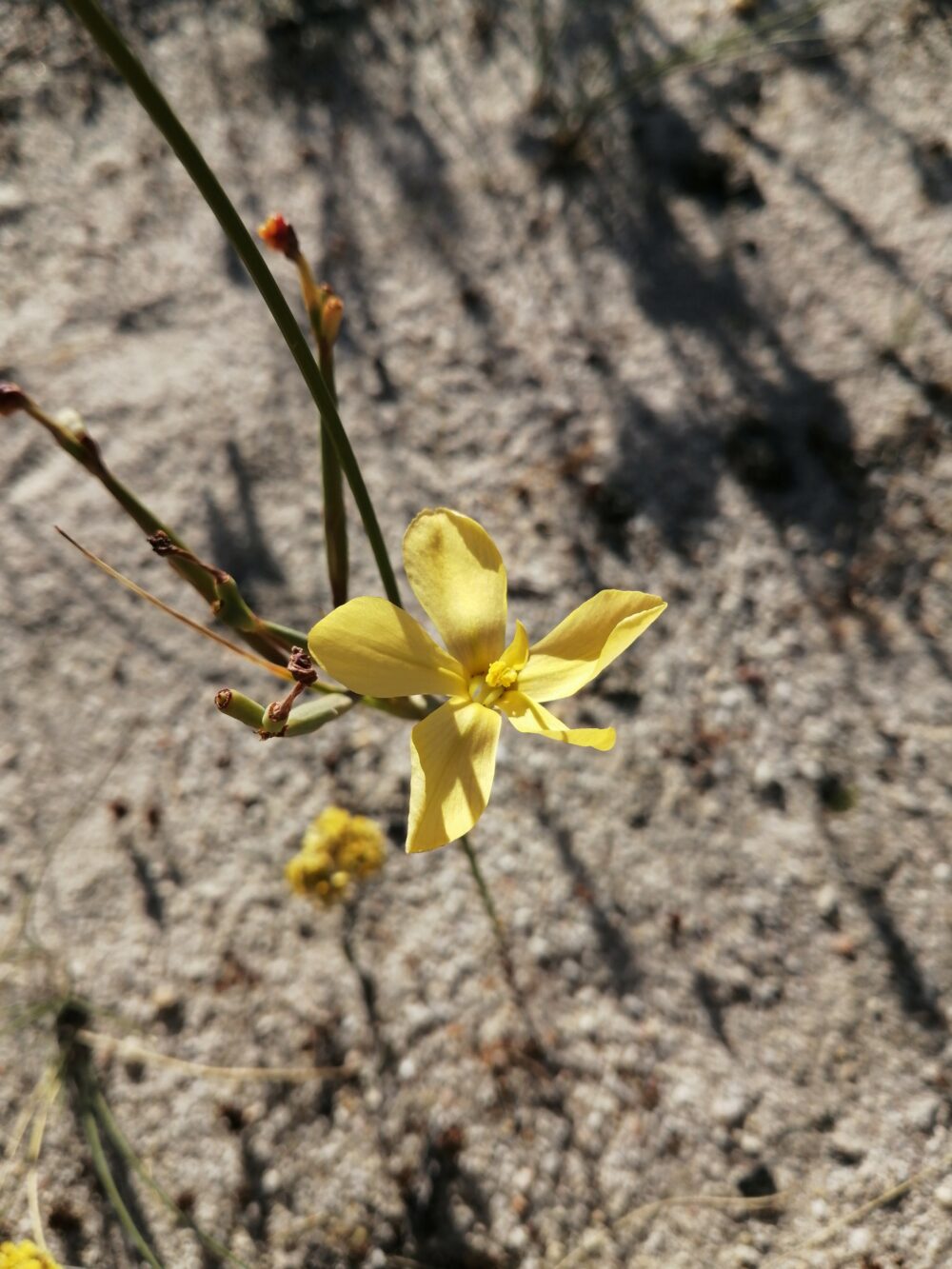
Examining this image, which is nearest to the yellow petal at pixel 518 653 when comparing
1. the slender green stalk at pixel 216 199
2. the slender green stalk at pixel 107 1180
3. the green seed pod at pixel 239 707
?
the slender green stalk at pixel 216 199

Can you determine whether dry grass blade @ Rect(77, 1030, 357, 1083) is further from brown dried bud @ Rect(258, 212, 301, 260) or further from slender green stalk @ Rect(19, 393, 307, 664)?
brown dried bud @ Rect(258, 212, 301, 260)

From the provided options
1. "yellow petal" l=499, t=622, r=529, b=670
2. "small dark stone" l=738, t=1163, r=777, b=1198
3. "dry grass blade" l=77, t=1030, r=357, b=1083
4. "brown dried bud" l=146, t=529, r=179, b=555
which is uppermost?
"brown dried bud" l=146, t=529, r=179, b=555

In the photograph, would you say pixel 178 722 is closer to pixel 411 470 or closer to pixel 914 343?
pixel 411 470

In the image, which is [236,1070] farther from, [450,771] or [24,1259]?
[450,771]

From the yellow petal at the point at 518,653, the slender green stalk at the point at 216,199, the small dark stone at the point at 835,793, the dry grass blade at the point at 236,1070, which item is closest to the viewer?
the slender green stalk at the point at 216,199

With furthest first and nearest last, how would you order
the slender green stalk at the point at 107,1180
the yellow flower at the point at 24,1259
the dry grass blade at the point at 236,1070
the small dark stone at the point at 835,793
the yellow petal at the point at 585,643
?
the small dark stone at the point at 835,793
the dry grass blade at the point at 236,1070
the slender green stalk at the point at 107,1180
the yellow flower at the point at 24,1259
the yellow petal at the point at 585,643

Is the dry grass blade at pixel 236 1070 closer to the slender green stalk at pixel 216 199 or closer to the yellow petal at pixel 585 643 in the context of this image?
the yellow petal at pixel 585 643

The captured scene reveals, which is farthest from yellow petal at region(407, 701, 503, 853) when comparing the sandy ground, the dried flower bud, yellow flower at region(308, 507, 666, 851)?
the sandy ground
